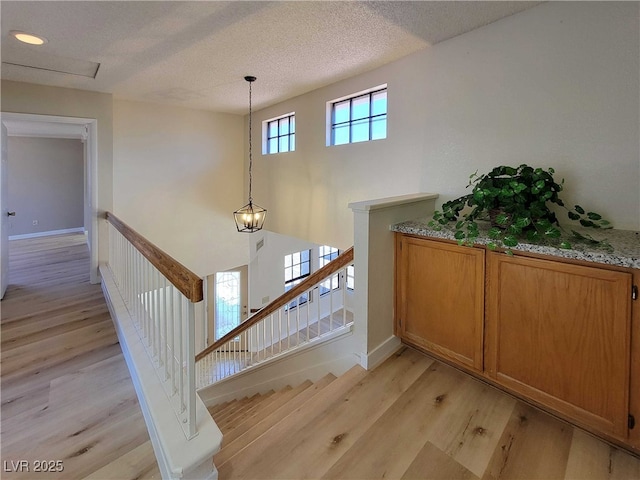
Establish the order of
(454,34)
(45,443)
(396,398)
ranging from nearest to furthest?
(45,443)
(396,398)
(454,34)

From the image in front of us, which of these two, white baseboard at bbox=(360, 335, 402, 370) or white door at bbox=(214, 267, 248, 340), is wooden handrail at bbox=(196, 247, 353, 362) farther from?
white door at bbox=(214, 267, 248, 340)

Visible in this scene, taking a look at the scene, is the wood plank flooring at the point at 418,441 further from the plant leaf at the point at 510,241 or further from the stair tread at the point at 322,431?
the plant leaf at the point at 510,241

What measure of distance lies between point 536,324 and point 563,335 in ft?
0.37

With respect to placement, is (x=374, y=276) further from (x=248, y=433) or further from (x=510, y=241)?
(x=248, y=433)

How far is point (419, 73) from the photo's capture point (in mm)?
2742

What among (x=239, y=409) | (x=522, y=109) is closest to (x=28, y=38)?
(x=239, y=409)

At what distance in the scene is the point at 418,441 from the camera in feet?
4.74

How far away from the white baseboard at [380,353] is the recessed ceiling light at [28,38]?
3.28 m

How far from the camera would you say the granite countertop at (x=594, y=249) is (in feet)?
4.30

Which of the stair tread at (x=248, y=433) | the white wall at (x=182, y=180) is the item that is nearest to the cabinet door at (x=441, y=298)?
the stair tread at (x=248, y=433)

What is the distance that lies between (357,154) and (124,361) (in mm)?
2787

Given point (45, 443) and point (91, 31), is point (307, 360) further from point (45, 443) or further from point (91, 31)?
point (91, 31)

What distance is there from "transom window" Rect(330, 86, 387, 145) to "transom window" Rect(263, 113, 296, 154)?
79 centimetres

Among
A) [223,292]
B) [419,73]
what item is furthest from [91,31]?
[223,292]
